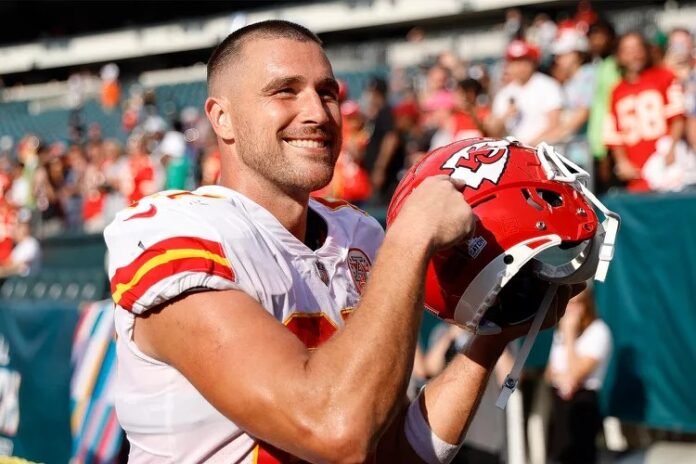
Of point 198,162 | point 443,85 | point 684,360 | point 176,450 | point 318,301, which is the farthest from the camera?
point 198,162

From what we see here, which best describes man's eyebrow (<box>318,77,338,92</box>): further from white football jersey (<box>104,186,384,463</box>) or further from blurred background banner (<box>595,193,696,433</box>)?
blurred background banner (<box>595,193,696,433</box>)

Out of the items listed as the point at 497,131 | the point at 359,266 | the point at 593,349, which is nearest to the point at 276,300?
the point at 359,266

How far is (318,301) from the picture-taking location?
93.6 inches

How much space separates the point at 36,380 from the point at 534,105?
4199mm

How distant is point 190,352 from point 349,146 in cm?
853

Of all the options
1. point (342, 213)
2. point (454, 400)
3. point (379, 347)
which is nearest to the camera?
point (379, 347)

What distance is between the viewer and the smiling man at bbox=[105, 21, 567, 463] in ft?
6.36

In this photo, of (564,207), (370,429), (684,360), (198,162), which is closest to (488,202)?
(564,207)

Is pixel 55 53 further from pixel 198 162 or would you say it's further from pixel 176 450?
pixel 176 450

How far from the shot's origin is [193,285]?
2062 mm

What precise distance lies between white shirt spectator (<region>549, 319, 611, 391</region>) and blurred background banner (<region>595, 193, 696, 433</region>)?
267mm

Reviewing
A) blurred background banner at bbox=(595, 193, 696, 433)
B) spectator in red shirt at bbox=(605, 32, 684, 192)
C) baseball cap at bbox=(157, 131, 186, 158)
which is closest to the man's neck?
blurred background banner at bbox=(595, 193, 696, 433)

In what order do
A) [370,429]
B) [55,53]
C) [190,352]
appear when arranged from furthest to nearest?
[55,53]
[190,352]
[370,429]

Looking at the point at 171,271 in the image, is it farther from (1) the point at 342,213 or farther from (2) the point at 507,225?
(1) the point at 342,213
